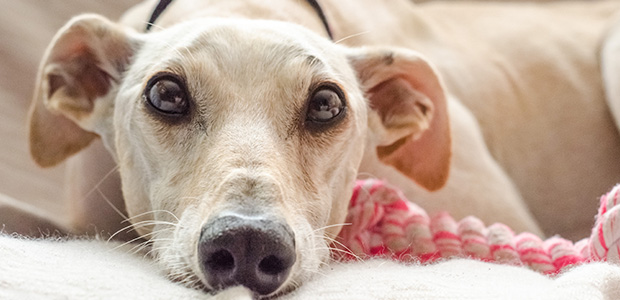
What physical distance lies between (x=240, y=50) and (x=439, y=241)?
0.59 meters

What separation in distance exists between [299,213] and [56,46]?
0.82 metres

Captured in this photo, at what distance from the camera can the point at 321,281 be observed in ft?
3.83

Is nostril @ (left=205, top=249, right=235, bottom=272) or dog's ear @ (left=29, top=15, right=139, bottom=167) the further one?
dog's ear @ (left=29, top=15, right=139, bottom=167)

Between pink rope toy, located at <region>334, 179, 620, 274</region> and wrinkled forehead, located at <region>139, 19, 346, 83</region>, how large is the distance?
34cm

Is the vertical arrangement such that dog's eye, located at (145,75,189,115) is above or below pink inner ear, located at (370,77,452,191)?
above

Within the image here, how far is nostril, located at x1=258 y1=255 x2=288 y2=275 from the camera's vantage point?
3.46 feet

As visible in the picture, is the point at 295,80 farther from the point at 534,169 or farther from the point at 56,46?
the point at 534,169

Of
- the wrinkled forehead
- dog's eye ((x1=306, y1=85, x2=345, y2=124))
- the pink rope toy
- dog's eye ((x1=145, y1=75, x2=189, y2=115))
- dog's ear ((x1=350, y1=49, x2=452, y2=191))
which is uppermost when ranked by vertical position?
the wrinkled forehead

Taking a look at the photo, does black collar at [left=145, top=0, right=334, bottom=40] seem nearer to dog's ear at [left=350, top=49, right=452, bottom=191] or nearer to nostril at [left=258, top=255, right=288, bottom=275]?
dog's ear at [left=350, top=49, right=452, bottom=191]

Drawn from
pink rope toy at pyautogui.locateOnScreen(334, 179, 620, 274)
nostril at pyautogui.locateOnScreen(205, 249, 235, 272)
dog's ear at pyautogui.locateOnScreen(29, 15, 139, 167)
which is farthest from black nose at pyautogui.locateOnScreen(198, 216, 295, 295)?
dog's ear at pyautogui.locateOnScreen(29, 15, 139, 167)

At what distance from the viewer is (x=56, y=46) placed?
1648 millimetres

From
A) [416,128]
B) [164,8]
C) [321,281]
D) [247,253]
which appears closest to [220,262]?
[247,253]

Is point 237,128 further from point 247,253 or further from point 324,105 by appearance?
point 247,253

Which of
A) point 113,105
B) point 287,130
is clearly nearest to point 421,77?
point 287,130
